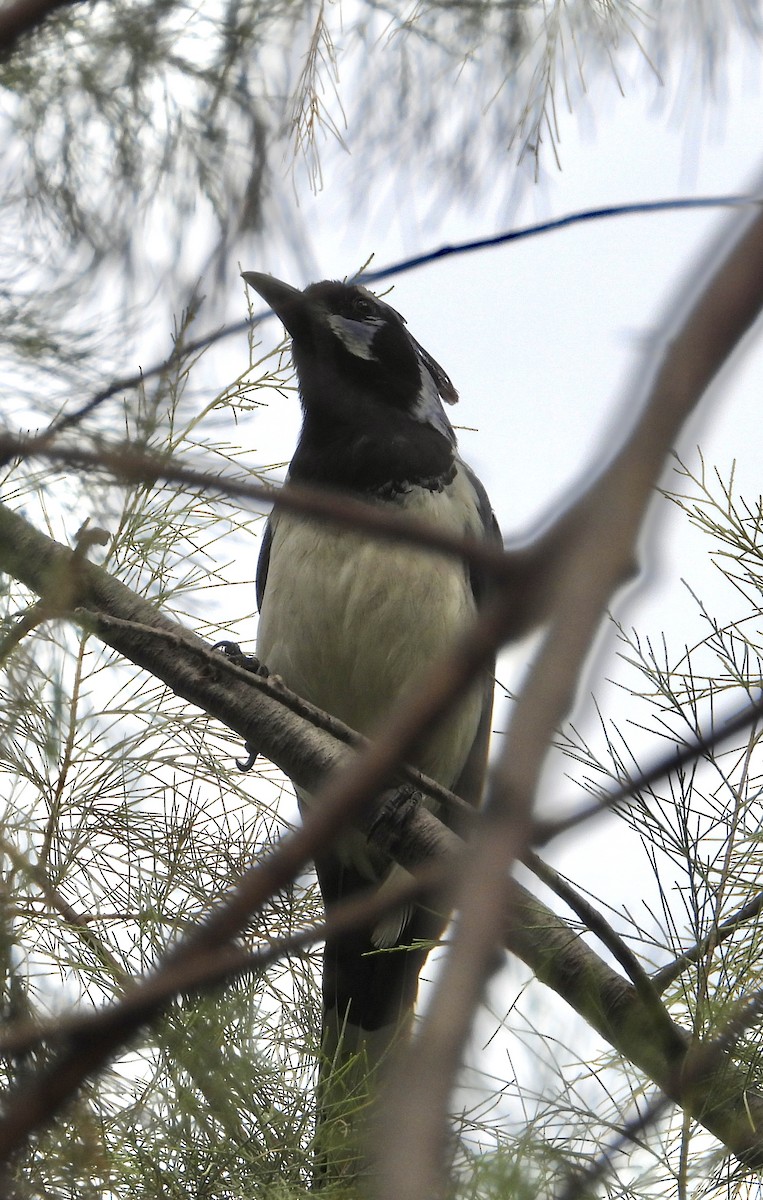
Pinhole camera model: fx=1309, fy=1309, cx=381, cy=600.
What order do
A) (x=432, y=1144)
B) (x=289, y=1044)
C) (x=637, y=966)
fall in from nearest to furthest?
(x=432, y=1144), (x=637, y=966), (x=289, y=1044)

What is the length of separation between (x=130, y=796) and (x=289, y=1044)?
77 cm

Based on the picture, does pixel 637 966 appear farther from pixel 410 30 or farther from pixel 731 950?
pixel 410 30

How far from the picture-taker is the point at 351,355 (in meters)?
4.56

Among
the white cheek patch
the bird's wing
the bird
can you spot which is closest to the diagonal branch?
the bird

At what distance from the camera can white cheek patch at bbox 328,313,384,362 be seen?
456cm

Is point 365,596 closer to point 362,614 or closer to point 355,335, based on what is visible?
point 362,614

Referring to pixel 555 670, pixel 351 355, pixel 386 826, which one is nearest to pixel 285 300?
pixel 351 355

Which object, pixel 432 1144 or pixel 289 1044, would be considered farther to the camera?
pixel 289 1044

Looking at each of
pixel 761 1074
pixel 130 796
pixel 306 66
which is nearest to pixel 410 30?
pixel 306 66

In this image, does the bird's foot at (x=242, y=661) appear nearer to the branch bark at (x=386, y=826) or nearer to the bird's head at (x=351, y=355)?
the branch bark at (x=386, y=826)

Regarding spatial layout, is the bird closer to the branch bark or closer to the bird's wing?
the bird's wing

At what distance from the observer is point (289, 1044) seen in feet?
10.4

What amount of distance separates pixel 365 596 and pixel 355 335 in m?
1.13

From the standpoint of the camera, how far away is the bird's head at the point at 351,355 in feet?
14.4
